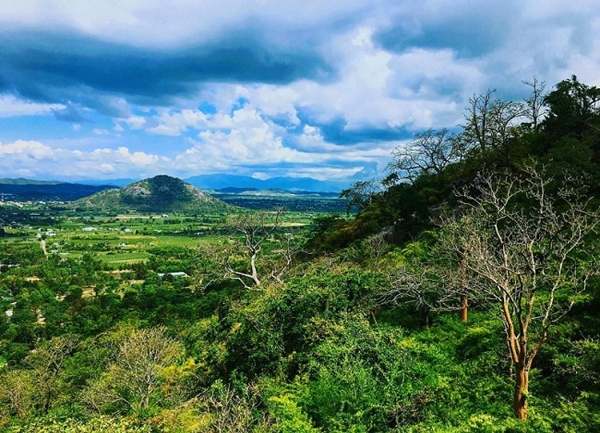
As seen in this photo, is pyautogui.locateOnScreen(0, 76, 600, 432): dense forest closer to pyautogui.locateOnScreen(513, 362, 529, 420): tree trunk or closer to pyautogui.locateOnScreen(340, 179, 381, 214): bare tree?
pyautogui.locateOnScreen(513, 362, 529, 420): tree trunk

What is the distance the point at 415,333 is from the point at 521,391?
8.48 meters

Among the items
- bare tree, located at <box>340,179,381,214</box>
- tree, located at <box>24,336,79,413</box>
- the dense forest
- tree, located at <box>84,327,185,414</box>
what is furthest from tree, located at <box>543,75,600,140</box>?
tree, located at <box>24,336,79,413</box>

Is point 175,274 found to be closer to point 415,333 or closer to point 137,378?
point 137,378

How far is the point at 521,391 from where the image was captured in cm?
1139

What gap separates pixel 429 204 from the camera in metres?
39.8

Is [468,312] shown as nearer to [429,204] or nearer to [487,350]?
[487,350]

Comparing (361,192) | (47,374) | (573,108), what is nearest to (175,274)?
(361,192)

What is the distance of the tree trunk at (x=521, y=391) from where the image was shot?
11320mm

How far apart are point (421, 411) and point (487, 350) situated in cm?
416

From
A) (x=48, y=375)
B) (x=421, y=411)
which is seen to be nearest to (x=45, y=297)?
(x=48, y=375)

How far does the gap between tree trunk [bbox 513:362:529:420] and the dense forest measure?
0.04m

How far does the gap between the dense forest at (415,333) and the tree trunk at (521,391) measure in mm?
40

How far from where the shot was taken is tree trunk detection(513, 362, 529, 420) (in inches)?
446

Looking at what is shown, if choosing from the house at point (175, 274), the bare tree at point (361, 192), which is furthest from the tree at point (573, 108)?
the house at point (175, 274)
